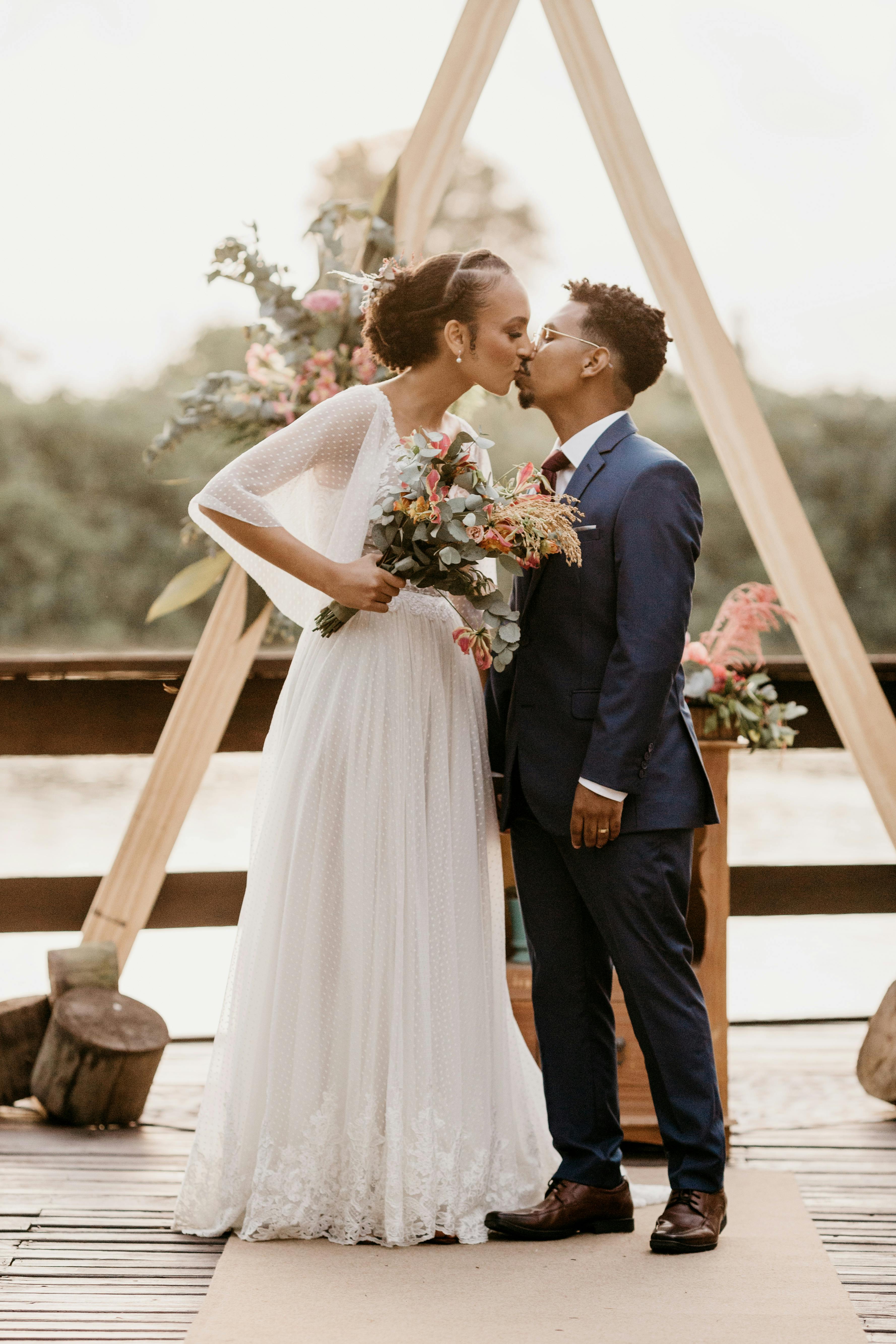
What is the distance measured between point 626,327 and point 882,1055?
2013 millimetres

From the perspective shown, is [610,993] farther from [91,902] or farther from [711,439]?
[91,902]

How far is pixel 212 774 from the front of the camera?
611 centimetres

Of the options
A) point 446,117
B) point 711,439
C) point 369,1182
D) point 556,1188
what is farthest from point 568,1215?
point 446,117

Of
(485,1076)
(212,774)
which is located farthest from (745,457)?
(212,774)

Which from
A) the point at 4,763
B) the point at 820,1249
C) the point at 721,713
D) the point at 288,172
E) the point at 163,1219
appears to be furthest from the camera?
the point at 4,763

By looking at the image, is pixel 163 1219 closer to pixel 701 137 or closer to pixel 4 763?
pixel 701 137

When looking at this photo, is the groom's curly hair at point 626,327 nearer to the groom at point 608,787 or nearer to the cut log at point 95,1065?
the groom at point 608,787

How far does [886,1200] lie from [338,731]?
1518mm

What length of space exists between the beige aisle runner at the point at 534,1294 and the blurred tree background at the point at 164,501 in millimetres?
2756

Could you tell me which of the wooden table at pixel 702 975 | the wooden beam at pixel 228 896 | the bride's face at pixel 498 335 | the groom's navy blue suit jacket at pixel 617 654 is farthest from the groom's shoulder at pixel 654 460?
the wooden beam at pixel 228 896

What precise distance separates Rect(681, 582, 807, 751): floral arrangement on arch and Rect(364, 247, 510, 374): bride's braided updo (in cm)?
99

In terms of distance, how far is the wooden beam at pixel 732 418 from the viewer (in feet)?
11.0

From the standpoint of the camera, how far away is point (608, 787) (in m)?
2.21

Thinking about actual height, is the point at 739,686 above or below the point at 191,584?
below
